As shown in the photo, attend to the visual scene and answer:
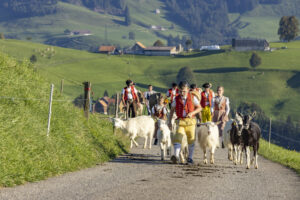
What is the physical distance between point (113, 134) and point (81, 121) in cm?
253

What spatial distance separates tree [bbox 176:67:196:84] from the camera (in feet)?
506

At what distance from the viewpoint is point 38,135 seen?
13.6 metres

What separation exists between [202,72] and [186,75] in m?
8.95

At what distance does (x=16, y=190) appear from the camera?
10.3 m

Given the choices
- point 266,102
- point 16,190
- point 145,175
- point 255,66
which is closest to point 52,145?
point 145,175

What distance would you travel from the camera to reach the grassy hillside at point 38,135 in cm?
1177

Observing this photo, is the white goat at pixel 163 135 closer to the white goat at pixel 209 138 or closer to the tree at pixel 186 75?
the white goat at pixel 209 138

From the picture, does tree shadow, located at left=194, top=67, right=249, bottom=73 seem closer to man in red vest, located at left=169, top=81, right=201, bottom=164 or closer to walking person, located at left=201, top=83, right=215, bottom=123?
walking person, located at left=201, top=83, right=215, bottom=123

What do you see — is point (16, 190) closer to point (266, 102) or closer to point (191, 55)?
point (266, 102)

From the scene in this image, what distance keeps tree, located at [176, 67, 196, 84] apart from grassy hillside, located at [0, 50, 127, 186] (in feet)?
441

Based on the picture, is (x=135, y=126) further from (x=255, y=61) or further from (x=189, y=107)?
(x=255, y=61)

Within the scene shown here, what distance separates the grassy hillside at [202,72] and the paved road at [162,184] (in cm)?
10162

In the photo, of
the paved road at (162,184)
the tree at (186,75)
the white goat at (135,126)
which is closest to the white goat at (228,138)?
the paved road at (162,184)

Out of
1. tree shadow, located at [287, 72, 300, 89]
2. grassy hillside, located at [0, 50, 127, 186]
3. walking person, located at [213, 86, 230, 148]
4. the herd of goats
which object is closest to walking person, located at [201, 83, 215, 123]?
walking person, located at [213, 86, 230, 148]
